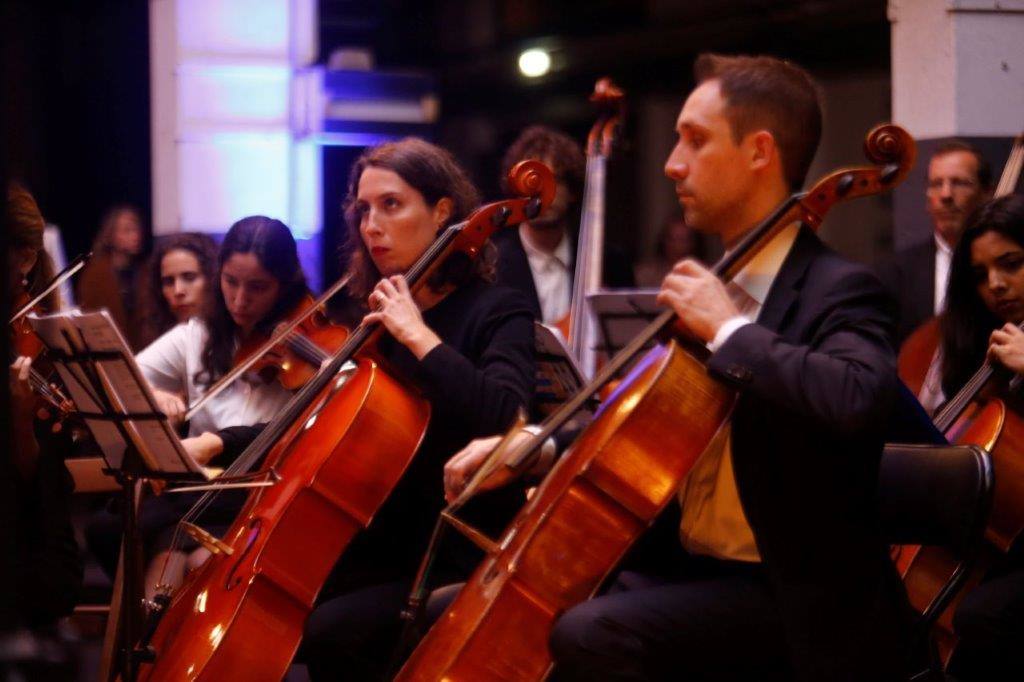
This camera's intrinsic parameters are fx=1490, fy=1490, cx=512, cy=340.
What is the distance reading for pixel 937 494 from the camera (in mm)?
2162

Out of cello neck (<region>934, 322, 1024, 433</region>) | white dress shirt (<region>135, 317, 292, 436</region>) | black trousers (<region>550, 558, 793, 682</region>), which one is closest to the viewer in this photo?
black trousers (<region>550, 558, 793, 682</region>)

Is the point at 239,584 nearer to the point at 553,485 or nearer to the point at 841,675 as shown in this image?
the point at 553,485

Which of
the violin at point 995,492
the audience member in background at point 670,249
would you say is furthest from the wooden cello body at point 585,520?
the audience member in background at point 670,249

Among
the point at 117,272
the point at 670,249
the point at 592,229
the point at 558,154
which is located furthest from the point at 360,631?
the point at 670,249

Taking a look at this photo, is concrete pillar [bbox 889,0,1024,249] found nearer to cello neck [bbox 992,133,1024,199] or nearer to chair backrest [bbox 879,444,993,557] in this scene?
cello neck [bbox 992,133,1024,199]

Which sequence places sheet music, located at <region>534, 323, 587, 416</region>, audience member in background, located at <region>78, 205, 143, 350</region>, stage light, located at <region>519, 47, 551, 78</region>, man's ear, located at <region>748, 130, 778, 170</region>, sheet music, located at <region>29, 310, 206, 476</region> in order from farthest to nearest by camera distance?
stage light, located at <region>519, 47, 551, 78</region> < audience member in background, located at <region>78, 205, 143, 350</region> < sheet music, located at <region>534, 323, 587, 416</region> < sheet music, located at <region>29, 310, 206, 476</region> < man's ear, located at <region>748, 130, 778, 170</region>

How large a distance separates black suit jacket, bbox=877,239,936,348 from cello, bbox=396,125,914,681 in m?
1.96

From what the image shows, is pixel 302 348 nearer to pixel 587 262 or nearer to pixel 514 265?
pixel 514 265

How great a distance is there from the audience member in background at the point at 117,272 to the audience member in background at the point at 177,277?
23.0 inches

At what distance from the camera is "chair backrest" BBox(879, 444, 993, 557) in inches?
84.6

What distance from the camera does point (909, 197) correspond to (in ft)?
14.0

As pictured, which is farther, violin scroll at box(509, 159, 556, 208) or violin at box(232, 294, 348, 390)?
violin at box(232, 294, 348, 390)

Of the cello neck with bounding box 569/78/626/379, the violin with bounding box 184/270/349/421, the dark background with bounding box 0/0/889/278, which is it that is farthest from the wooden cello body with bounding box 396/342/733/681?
the dark background with bounding box 0/0/889/278

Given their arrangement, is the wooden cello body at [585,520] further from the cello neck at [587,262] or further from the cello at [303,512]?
the cello neck at [587,262]
